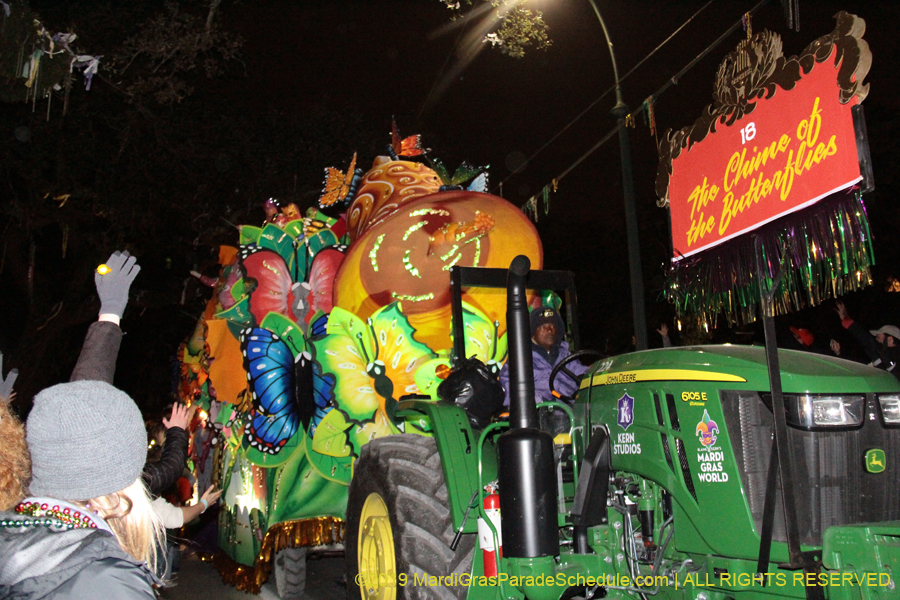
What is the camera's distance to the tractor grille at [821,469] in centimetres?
291

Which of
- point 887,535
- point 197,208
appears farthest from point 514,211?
point 197,208

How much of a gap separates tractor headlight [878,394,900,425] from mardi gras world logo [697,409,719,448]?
0.67 meters

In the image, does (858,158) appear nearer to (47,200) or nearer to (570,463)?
(570,463)

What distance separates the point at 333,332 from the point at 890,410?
4.17 meters

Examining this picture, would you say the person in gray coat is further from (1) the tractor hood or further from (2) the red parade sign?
(2) the red parade sign

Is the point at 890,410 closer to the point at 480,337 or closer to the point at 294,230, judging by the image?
the point at 480,337

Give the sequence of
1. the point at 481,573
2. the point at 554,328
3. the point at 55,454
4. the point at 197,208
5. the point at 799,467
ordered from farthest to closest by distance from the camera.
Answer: the point at 197,208 < the point at 554,328 < the point at 481,573 < the point at 799,467 < the point at 55,454

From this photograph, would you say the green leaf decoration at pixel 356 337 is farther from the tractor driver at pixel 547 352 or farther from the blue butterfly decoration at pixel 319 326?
the tractor driver at pixel 547 352

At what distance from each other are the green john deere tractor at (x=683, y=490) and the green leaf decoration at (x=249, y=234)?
13.8 feet

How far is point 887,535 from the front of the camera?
2.84 metres

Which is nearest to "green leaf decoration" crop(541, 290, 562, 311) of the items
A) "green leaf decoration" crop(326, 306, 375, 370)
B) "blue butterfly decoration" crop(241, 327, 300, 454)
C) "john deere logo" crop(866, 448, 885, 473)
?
"green leaf decoration" crop(326, 306, 375, 370)

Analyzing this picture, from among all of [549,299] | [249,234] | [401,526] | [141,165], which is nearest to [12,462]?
[401,526]

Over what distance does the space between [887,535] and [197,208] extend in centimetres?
1377

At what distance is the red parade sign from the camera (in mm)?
2828
